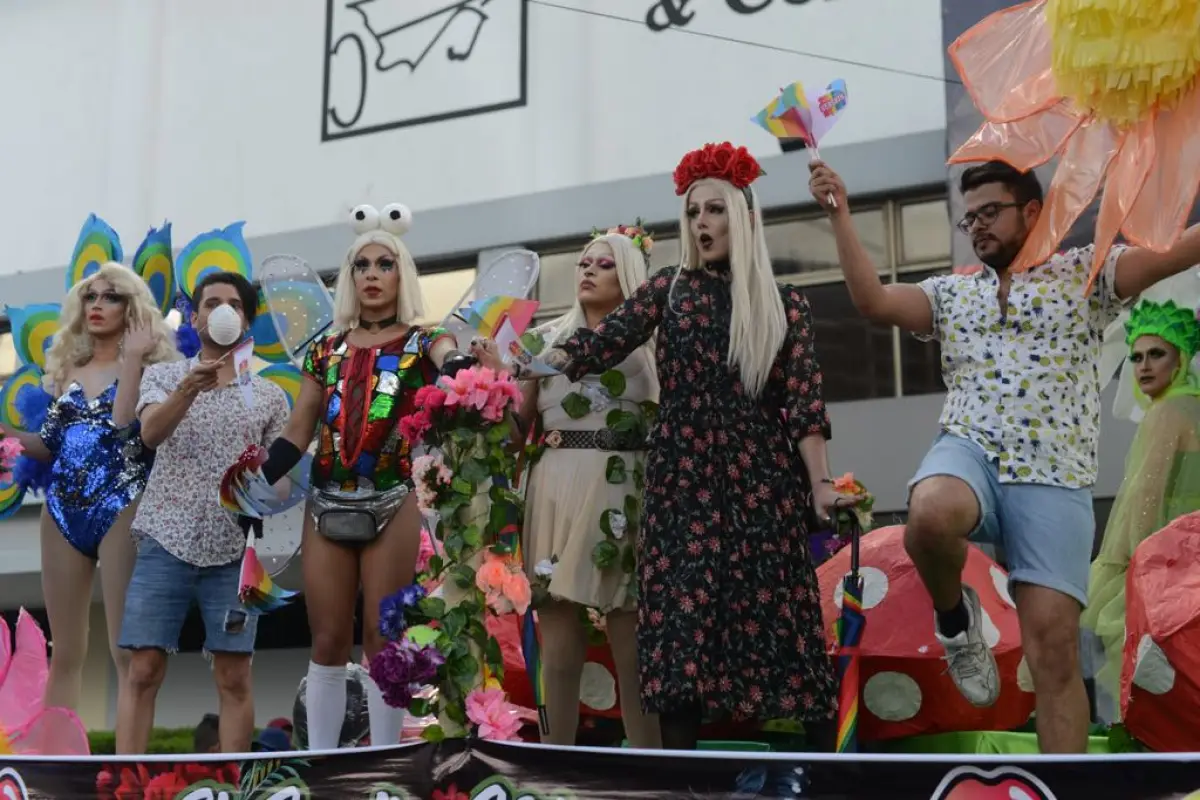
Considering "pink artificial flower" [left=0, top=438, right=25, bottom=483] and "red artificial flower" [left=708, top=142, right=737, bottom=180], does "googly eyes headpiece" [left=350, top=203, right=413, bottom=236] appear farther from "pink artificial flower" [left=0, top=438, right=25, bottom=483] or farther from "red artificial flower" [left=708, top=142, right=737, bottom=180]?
"pink artificial flower" [left=0, top=438, right=25, bottom=483]

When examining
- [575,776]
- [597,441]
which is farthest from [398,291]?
[575,776]

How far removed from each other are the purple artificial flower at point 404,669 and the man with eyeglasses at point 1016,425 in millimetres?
1120

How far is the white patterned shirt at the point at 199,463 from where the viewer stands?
13.6 ft

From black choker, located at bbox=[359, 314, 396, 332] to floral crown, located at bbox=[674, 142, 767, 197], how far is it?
947 millimetres

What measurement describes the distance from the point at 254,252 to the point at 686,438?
9170 millimetres

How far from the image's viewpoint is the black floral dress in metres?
3.34

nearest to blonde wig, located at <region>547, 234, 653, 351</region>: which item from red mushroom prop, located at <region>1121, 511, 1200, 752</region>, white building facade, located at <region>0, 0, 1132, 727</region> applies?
red mushroom prop, located at <region>1121, 511, 1200, 752</region>

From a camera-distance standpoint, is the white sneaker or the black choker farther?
the black choker

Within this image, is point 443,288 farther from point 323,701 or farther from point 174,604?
point 323,701

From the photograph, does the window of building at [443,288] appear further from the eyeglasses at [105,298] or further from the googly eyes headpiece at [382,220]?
the googly eyes headpiece at [382,220]

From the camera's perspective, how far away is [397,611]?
3.30 meters

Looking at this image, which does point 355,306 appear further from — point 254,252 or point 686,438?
point 254,252

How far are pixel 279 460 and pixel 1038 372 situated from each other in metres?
2.06

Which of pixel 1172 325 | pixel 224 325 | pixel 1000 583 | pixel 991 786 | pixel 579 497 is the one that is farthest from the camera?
pixel 1172 325
